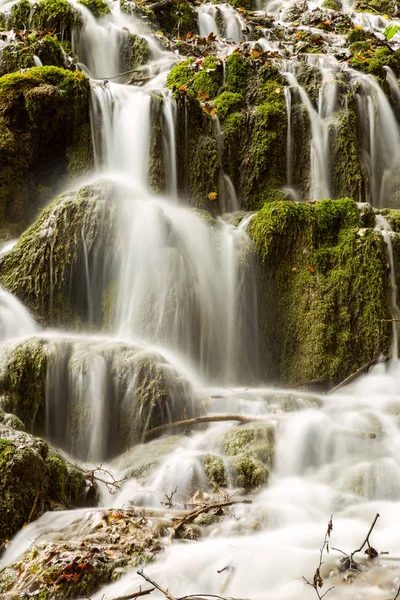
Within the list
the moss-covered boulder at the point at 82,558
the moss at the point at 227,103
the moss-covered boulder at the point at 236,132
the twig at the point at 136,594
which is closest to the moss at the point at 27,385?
the moss-covered boulder at the point at 82,558

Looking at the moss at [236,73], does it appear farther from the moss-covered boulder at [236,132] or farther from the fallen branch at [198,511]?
the fallen branch at [198,511]

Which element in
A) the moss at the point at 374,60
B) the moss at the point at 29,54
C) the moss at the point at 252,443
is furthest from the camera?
the moss at the point at 374,60

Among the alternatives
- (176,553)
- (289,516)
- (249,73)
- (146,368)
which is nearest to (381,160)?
(249,73)

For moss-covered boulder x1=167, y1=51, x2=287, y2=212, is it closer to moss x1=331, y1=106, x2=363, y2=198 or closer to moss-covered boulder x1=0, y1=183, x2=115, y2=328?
moss x1=331, y1=106, x2=363, y2=198

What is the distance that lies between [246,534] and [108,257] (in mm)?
4304

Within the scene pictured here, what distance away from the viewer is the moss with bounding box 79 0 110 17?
43.3 ft

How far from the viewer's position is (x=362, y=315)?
6812 millimetres

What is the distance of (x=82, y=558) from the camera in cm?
283

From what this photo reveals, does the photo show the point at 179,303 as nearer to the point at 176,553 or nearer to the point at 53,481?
the point at 53,481

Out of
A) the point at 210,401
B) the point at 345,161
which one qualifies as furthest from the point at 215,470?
the point at 345,161

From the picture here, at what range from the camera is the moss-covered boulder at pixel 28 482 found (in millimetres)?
3348

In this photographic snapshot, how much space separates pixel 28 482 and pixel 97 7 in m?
12.9

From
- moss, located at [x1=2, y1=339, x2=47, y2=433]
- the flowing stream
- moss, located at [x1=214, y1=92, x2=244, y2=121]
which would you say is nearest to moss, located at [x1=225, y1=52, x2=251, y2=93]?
moss, located at [x1=214, y1=92, x2=244, y2=121]

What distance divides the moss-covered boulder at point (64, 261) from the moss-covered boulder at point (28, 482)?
9.36ft
